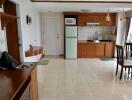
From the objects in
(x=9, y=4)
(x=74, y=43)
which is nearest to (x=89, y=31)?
(x=74, y=43)

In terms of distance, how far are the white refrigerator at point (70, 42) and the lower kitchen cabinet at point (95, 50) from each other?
0.93 ft

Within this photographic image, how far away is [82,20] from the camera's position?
733cm

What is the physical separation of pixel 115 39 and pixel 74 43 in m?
2.00

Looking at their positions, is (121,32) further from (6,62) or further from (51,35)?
(6,62)

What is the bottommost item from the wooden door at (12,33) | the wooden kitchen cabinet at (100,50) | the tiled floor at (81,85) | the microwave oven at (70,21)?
the tiled floor at (81,85)

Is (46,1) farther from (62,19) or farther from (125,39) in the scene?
(125,39)

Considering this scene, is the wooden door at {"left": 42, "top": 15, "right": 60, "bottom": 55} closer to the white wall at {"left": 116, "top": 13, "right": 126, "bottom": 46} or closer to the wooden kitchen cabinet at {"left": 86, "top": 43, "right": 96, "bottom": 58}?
the wooden kitchen cabinet at {"left": 86, "top": 43, "right": 96, "bottom": 58}

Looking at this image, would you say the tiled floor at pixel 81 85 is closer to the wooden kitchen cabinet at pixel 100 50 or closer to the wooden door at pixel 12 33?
the wooden door at pixel 12 33

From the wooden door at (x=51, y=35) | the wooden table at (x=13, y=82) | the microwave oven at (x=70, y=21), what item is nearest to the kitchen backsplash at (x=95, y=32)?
the microwave oven at (x=70, y=21)

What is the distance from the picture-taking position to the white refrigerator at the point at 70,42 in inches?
273

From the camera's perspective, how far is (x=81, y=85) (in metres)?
3.92

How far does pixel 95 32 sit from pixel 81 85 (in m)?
4.35

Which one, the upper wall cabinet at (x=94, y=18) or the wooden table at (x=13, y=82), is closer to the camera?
the wooden table at (x=13, y=82)

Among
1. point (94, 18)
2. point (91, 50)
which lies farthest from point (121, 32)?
point (91, 50)
